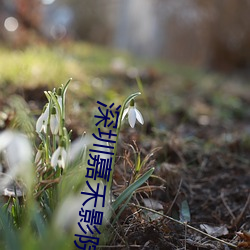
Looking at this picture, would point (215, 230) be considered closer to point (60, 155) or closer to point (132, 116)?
point (132, 116)

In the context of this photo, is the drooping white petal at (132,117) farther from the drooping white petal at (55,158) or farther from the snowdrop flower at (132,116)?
the drooping white petal at (55,158)

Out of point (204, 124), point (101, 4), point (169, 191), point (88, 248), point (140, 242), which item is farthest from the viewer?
point (101, 4)

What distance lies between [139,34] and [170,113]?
796 centimetres

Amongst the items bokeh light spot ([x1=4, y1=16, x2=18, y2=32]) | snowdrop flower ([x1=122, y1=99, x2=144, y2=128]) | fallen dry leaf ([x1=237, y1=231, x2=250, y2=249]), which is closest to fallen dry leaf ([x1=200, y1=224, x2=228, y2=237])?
fallen dry leaf ([x1=237, y1=231, x2=250, y2=249])

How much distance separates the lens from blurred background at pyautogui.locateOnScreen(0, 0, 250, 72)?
254 inches

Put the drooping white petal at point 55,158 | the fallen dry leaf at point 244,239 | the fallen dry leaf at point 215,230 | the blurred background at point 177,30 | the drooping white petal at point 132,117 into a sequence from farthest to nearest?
1. the blurred background at point 177,30
2. the fallen dry leaf at point 215,230
3. the fallen dry leaf at point 244,239
4. the drooping white petal at point 132,117
5. the drooping white petal at point 55,158

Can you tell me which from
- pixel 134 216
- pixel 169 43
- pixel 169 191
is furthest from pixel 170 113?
pixel 169 43

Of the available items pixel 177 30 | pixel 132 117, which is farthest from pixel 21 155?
→ pixel 177 30

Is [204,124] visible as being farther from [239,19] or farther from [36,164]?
[239,19]

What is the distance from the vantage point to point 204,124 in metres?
3.15

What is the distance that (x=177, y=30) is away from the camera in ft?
29.1

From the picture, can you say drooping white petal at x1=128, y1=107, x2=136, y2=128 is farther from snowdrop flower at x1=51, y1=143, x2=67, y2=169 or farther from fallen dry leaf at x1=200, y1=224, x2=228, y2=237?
fallen dry leaf at x1=200, y1=224, x2=228, y2=237

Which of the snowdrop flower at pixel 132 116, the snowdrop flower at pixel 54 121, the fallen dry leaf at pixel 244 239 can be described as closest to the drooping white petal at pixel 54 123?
the snowdrop flower at pixel 54 121

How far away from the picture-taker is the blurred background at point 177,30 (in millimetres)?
6441
